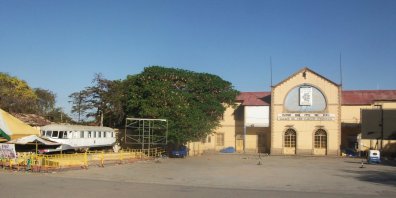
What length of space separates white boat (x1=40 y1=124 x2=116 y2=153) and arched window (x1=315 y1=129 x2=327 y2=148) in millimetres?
22850

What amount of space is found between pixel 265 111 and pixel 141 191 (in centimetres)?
3639

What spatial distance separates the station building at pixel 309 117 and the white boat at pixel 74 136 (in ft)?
40.6

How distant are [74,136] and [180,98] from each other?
10960mm

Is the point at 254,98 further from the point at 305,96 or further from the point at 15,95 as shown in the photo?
the point at 15,95

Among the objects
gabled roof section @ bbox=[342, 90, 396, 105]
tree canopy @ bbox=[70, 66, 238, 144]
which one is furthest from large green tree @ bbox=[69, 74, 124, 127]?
gabled roof section @ bbox=[342, 90, 396, 105]

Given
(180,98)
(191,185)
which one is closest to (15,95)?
(180,98)

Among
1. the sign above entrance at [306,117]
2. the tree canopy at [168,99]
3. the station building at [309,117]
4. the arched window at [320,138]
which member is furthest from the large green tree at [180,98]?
the arched window at [320,138]

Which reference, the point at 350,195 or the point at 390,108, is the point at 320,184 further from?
the point at 390,108

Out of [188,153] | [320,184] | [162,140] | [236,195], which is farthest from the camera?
[188,153]

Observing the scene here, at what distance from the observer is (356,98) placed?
51.6 meters

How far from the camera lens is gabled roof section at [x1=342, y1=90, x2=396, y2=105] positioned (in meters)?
50.6

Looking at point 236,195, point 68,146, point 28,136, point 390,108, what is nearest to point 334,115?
point 390,108

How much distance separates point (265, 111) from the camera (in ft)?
170

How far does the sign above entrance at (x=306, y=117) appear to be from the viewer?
49.0 metres
